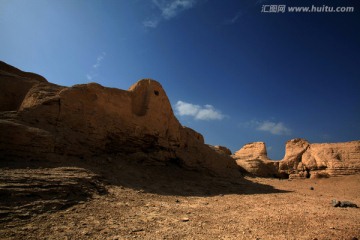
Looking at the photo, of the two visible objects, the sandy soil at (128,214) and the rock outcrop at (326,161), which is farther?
the rock outcrop at (326,161)

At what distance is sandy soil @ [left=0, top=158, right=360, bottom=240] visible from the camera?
4973 millimetres

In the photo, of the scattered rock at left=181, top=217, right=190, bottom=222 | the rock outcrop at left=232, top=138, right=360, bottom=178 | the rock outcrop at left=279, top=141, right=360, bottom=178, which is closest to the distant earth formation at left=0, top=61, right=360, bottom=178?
the rock outcrop at left=232, top=138, right=360, bottom=178

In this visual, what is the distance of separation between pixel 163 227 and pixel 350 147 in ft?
68.3

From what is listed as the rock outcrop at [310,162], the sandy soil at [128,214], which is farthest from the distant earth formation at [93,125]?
the rock outcrop at [310,162]

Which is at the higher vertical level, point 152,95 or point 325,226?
point 152,95

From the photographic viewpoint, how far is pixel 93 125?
35.1 feet

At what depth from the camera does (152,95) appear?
13.6 meters

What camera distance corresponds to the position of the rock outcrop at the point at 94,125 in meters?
8.61

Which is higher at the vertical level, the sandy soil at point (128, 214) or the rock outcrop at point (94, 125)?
the rock outcrop at point (94, 125)

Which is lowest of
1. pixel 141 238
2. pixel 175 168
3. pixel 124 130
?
pixel 141 238

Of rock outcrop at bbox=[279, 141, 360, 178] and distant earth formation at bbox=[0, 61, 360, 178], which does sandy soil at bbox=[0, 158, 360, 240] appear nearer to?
distant earth formation at bbox=[0, 61, 360, 178]

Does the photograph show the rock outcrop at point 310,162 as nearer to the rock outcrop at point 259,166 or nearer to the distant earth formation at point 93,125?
the rock outcrop at point 259,166

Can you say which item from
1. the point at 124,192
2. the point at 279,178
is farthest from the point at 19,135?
the point at 279,178

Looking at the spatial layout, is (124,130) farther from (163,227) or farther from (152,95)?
(163,227)
